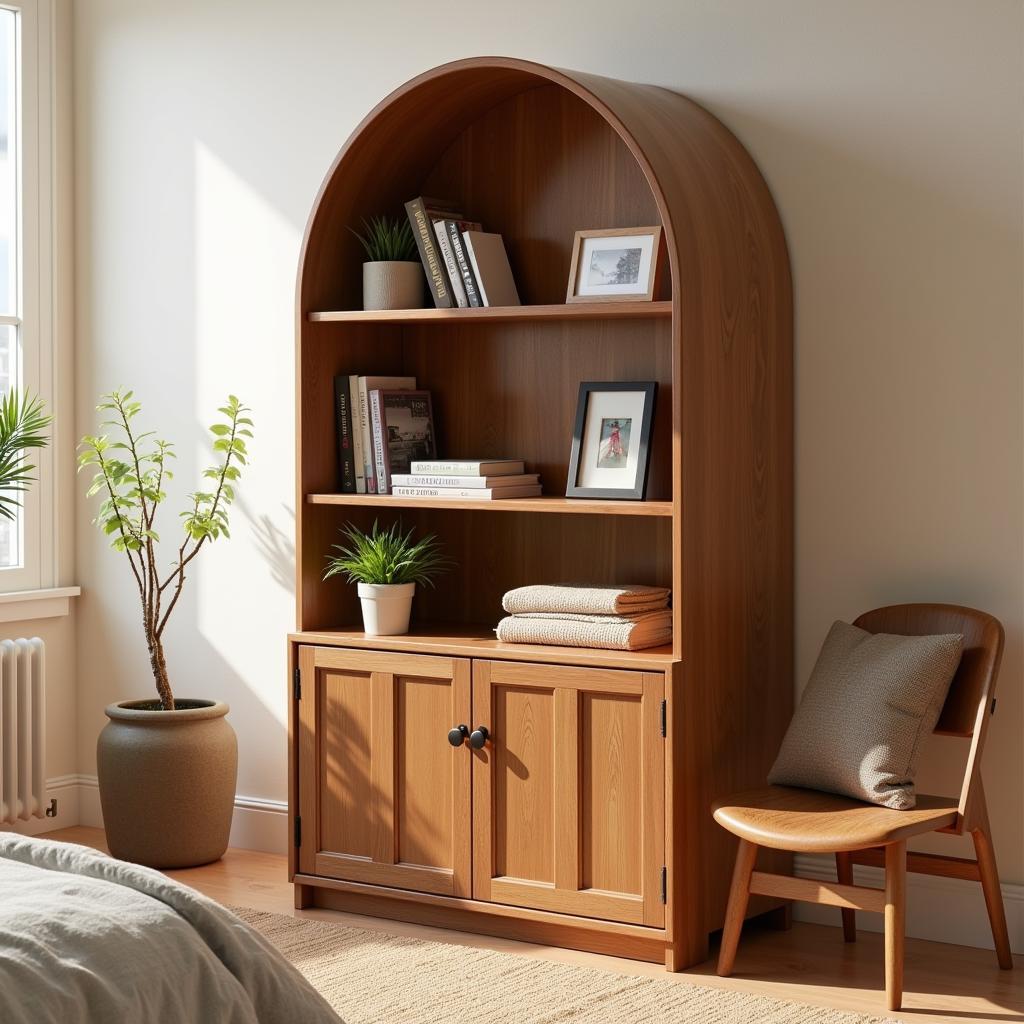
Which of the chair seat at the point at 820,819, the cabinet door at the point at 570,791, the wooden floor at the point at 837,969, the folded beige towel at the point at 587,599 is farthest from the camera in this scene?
the folded beige towel at the point at 587,599

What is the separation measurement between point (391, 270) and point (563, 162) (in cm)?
50

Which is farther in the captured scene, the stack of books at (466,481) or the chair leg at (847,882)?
the stack of books at (466,481)

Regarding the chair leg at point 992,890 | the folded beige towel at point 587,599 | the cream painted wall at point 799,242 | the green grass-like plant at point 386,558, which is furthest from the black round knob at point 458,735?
the chair leg at point 992,890

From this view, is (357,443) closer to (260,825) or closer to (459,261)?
(459,261)

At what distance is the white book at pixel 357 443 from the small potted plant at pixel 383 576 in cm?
11

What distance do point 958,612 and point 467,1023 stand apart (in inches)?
53.0

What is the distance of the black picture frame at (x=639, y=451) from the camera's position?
137 inches

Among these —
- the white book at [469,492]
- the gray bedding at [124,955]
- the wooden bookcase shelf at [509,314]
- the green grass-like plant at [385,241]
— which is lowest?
the gray bedding at [124,955]

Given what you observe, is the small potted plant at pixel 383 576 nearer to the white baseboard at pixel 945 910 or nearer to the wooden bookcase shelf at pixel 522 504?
the wooden bookcase shelf at pixel 522 504

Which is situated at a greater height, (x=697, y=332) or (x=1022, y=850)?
(x=697, y=332)

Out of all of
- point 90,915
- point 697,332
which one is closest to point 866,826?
point 697,332

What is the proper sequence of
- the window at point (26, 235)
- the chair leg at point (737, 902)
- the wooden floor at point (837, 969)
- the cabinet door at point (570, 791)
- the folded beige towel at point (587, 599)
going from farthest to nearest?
the window at point (26, 235) < the folded beige towel at point (587, 599) < the cabinet door at point (570, 791) < the chair leg at point (737, 902) < the wooden floor at point (837, 969)

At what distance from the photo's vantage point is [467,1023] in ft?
9.72

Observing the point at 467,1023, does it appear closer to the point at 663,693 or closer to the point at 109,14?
the point at 663,693
